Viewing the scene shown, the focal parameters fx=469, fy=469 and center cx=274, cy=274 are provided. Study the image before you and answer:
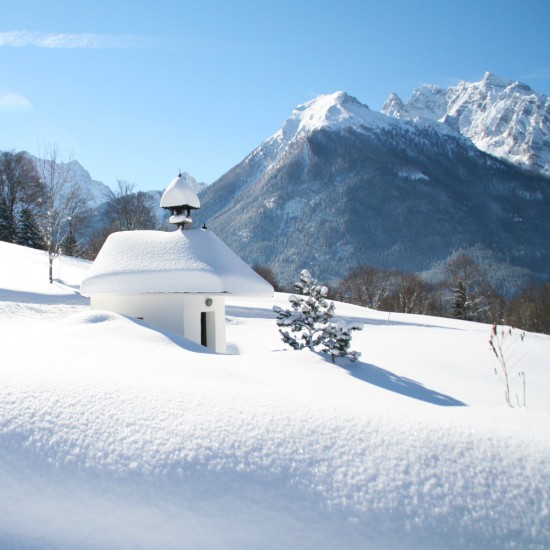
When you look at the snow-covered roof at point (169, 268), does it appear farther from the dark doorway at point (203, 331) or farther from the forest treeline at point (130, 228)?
the forest treeline at point (130, 228)

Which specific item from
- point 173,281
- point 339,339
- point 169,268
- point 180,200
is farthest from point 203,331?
point 339,339

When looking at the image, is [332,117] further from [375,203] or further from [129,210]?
[129,210]

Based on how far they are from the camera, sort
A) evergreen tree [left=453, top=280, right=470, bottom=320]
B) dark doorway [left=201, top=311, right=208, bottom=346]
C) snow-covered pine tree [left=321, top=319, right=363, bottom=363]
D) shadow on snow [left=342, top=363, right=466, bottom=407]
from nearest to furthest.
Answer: shadow on snow [left=342, top=363, right=466, bottom=407]
snow-covered pine tree [left=321, top=319, right=363, bottom=363]
dark doorway [left=201, top=311, right=208, bottom=346]
evergreen tree [left=453, top=280, right=470, bottom=320]

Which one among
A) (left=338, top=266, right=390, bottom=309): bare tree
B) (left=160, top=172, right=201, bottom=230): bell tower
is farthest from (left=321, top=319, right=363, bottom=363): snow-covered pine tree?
(left=338, top=266, right=390, bottom=309): bare tree

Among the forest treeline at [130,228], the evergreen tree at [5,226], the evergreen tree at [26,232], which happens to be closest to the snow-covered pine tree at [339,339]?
the forest treeline at [130,228]

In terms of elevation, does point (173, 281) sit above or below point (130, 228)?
below

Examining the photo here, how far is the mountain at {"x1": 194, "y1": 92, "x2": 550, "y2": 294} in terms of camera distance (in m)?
105

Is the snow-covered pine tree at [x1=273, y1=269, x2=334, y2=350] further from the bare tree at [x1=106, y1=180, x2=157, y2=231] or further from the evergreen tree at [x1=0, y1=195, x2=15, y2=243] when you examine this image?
the evergreen tree at [x1=0, y1=195, x2=15, y2=243]

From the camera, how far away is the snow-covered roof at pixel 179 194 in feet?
53.1

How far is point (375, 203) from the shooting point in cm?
11912

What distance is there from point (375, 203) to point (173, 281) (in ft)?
363

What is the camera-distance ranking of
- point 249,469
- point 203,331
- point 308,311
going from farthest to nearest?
point 203,331, point 308,311, point 249,469

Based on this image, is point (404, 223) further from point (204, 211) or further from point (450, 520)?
point (450, 520)

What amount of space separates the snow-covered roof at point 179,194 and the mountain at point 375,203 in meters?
80.5
